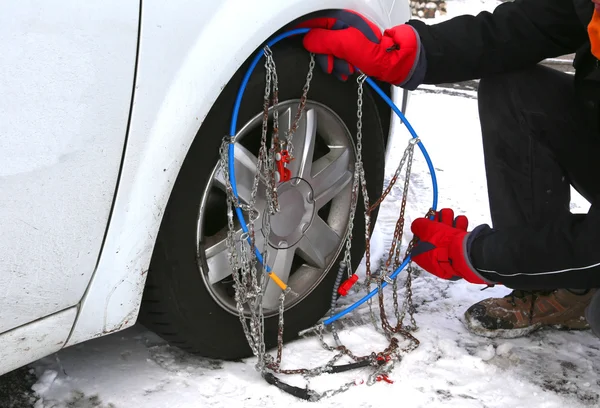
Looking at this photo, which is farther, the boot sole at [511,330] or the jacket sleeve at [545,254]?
the boot sole at [511,330]

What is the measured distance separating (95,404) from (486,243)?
1139 millimetres

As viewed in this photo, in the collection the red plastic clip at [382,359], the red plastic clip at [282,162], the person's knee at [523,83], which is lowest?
the red plastic clip at [382,359]

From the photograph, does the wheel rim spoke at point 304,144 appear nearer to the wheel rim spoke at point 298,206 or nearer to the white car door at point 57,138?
the wheel rim spoke at point 298,206

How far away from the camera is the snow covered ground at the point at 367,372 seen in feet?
5.90

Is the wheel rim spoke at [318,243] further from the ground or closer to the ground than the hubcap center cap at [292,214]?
closer to the ground

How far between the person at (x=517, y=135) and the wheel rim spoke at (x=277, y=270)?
42 cm

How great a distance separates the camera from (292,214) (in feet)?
6.29

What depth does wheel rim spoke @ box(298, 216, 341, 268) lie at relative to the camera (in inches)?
78.4

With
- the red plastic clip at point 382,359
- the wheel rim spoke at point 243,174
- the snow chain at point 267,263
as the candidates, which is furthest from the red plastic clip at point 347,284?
the wheel rim spoke at point 243,174

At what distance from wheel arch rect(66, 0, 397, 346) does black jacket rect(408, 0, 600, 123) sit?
63 centimetres

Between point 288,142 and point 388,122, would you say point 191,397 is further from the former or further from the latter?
point 388,122

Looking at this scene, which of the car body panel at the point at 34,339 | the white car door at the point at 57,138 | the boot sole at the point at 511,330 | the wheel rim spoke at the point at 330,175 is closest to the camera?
the white car door at the point at 57,138

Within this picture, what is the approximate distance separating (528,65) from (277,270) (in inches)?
40.2

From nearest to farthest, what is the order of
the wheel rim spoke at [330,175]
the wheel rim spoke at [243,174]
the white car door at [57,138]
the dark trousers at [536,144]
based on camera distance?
the white car door at [57,138] → the wheel rim spoke at [243,174] → the wheel rim spoke at [330,175] → the dark trousers at [536,144]
